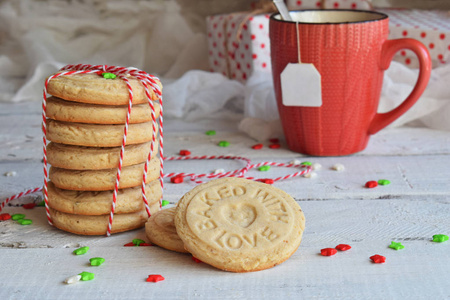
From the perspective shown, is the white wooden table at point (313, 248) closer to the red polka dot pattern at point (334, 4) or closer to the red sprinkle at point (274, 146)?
the red sprinkle at point (274, 146)

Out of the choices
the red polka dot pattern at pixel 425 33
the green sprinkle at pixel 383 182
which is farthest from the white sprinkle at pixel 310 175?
the red polka dot pattern at pixel 425 33

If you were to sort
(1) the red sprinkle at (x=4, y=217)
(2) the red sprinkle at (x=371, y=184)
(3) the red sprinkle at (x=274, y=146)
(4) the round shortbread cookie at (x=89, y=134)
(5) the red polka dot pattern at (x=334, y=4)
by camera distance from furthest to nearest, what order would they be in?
(5) the red polka dot pattern at (x=334, y=4) < (3) the red sprinkle at (x=274, y=146) < (2) the red sprinkle at (x=371, y=184) < (1) the red sprinkle at (x=4, y=217) < (4) the round shortbread cookie at (x=89, y=134)

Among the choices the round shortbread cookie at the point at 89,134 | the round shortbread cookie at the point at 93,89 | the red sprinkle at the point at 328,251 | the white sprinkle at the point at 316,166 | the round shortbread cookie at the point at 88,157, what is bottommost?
Result: the white sprinkle at the point at 316,166

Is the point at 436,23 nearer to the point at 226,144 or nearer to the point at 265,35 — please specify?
→ the point at 265,35

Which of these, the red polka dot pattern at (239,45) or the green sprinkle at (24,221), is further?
the red polka dot pattern at (239,45)

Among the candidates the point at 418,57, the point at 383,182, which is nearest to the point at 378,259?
the point at 383,182

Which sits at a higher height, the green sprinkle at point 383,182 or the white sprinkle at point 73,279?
the white sprinkle at point 73,279

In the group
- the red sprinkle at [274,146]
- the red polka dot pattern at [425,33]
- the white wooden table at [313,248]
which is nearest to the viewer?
the white wooden table at [313,248]
